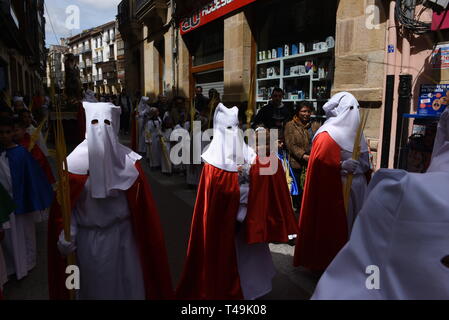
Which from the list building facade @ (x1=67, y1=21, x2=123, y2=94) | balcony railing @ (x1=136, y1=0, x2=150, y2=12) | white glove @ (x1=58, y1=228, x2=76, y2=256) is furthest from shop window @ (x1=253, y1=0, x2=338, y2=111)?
building facade @ (x1=67, y1=21, x2=123, y2=94)

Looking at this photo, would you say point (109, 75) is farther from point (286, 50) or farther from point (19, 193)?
point (19, 193)

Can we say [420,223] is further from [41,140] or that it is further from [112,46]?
[112,46]

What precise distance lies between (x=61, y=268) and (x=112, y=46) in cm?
5500

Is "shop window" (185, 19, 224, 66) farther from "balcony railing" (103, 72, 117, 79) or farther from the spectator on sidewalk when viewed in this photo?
"balcony railing" (103, 72, 117, 79)

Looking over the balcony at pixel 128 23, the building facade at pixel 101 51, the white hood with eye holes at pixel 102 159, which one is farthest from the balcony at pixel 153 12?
the building facade at pixel 101 51

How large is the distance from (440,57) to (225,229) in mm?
4133

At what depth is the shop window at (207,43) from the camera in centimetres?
1163

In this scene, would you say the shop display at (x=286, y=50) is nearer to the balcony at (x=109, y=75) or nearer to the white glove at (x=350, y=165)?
the white glove at (x=350, y=165)

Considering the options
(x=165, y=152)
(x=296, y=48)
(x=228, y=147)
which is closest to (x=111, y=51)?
(x=165, y=152)

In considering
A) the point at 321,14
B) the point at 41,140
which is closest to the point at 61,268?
the point at 41,140

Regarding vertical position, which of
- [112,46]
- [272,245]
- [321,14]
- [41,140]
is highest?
[112,46]

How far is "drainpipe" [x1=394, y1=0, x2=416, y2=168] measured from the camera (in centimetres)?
531

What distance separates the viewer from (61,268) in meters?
2.45

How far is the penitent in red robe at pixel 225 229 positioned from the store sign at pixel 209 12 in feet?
23.8
